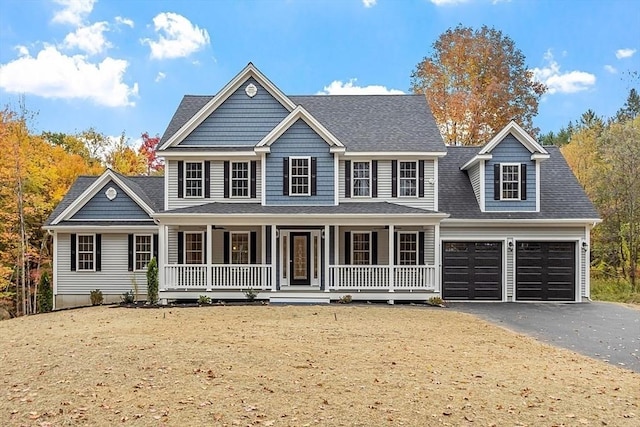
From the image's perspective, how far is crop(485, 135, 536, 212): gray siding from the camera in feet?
61.5

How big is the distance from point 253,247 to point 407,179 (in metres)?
6.27

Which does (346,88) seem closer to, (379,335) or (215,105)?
(215,105)

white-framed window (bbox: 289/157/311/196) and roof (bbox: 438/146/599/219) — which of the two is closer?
white-framed window (bbox: 289/157/311/196)

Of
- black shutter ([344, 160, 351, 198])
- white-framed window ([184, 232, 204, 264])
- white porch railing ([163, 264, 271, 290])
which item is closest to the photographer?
white porch railing ([163, 264, 271, 290])

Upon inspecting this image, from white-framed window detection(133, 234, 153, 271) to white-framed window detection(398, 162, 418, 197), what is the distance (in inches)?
381

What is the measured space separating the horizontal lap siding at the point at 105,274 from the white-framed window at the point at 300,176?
5.96 meters

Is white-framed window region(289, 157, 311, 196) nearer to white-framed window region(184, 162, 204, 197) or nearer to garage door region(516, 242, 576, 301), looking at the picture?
white-framed window region(184, 162, 204, 197)

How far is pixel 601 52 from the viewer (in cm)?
3588

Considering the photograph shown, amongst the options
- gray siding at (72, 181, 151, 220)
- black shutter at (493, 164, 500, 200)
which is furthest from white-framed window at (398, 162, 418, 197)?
gray siding at (72, 181, 151, 220)

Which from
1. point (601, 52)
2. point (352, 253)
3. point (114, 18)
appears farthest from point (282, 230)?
point (601, 52)

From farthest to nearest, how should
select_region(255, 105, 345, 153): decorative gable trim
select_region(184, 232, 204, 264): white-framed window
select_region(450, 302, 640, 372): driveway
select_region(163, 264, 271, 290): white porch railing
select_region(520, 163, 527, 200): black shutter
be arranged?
select_region(184, 232, 204, 264): white-framed window
select_region(520, 163, 527, 200): black shutter
select_region(255, 105, 345, 153): decorative gable trim
select_region(163, 264, 271, 290): white porch railing
select_region(450, 302, 640, 372): driveway

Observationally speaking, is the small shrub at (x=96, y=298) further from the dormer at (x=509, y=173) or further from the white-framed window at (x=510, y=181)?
the white-framed window at (x=510, y=181)

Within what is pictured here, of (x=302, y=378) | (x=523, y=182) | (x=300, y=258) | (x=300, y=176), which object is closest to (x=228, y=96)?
(x=300, y=176)

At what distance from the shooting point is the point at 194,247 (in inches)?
747
